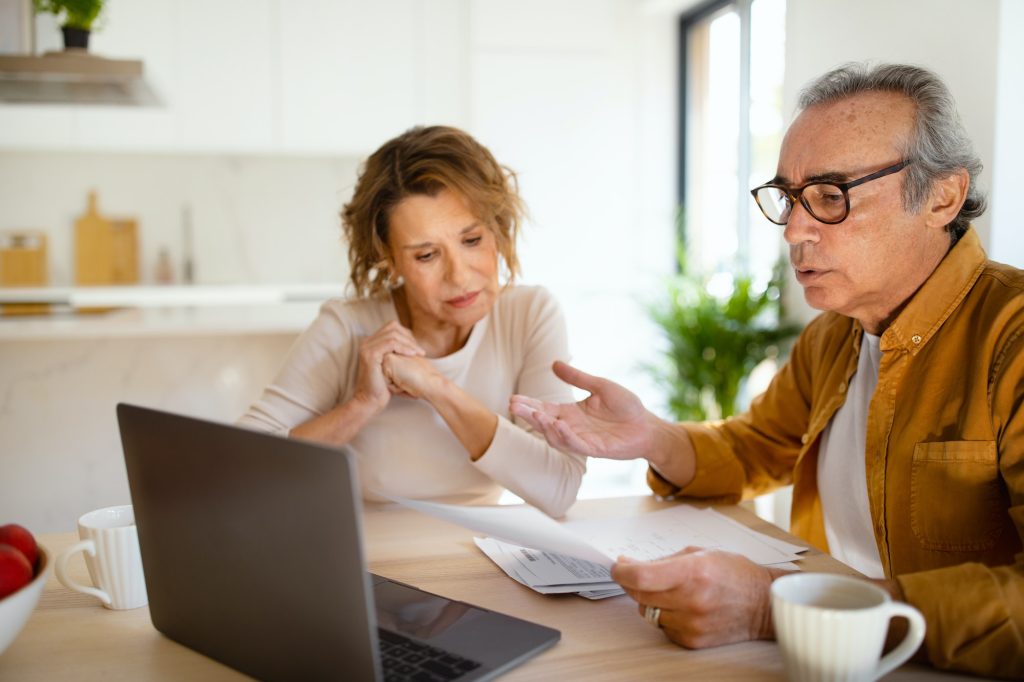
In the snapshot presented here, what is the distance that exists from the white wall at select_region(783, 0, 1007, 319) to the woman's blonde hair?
69 centimetres

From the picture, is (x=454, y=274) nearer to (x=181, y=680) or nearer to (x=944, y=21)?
(x=181, y=680)

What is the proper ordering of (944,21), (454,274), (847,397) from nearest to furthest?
(847,397), (454,274), (944,21)

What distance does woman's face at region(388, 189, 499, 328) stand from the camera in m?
1.76

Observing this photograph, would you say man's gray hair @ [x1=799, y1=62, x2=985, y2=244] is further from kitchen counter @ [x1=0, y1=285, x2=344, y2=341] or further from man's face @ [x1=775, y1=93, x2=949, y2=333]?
kitchen counter @ [x1=0, y1=285, x2=344, y2=341]

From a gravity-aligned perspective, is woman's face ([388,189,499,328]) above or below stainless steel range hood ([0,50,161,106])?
below

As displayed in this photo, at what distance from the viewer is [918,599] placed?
0.96 m

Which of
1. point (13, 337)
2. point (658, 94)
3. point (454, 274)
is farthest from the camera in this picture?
point (658, 94)

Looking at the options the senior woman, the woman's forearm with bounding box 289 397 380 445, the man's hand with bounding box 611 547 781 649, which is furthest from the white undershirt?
the woman's forearm with bounding box 289 397 380 445

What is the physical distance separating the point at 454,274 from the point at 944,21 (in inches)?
60.2

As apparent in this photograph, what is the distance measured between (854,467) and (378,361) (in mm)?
850

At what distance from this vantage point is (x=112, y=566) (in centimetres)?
109

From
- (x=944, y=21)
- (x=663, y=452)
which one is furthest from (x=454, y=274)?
(x=944, y=21)

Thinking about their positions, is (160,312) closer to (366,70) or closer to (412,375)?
(366,70)

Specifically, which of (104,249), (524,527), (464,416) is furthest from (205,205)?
(524,527)
